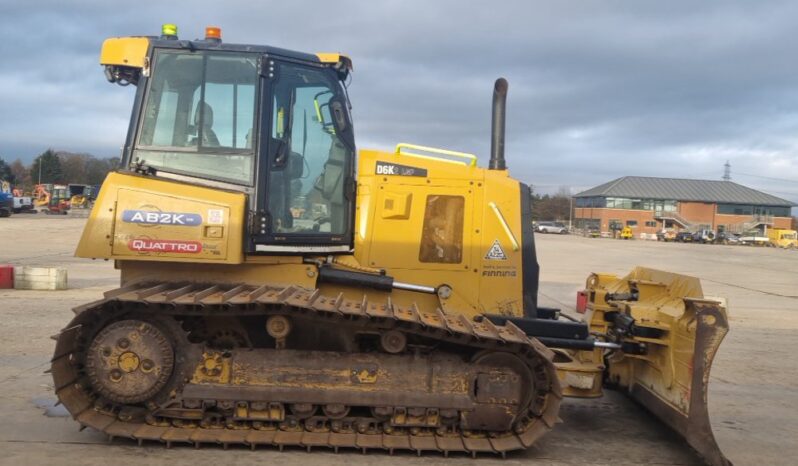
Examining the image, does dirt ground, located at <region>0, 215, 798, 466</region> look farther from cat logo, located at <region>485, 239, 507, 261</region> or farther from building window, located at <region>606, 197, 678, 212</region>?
building window, located at <region>606, 197, 678, 212</region>

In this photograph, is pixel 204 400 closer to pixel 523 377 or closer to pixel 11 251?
pixel 523 377

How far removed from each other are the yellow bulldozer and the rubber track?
0.05 feet

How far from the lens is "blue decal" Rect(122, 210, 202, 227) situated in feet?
17.4

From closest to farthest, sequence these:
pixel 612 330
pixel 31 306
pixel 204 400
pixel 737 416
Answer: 1. pixel 204 400
2. pixel 612 330
3. pixel 737 416
4. pixel 31 306

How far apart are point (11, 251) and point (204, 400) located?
2277cm

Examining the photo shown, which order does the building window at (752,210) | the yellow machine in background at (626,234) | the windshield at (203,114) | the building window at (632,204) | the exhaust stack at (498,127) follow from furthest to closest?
1. the building window at (752,210)
2. the building window at (632,204)
3. the yellow machine in background at (626,234)
4. the exhaust stack at (498,127)
5. the windshield at (203,114)

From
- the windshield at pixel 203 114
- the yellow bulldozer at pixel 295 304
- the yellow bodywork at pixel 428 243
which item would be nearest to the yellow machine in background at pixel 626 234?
the yellow bulldozer at pixel 295 304

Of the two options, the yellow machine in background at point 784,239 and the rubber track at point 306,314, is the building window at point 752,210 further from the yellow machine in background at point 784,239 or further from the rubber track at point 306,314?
the rubber track at point 306,314

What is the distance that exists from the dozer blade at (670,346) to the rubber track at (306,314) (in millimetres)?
1017

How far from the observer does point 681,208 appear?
355 ft

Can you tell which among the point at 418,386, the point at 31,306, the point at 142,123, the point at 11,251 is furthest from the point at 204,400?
the point at 11,251

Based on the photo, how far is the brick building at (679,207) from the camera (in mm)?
104375

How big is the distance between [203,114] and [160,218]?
89 cm

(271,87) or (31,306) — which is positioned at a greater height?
(271,87)
